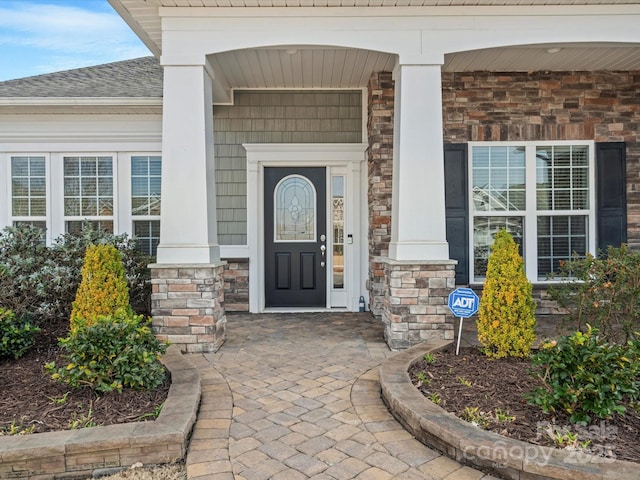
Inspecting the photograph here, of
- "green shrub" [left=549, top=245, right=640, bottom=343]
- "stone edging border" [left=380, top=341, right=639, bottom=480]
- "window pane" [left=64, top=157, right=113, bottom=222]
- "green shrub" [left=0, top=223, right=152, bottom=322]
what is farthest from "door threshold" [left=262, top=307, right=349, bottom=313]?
"stone edging border" [left=380, top=341, right=639, bottom=480]

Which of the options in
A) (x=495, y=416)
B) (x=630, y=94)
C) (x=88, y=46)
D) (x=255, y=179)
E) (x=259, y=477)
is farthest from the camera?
(x=88, y=46)

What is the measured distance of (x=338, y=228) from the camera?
6312 millimetres

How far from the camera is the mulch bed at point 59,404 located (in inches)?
102

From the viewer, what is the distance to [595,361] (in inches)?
96.0

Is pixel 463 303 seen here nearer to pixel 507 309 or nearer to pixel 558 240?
pixel 507 309

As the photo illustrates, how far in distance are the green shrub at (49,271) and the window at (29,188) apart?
981mm

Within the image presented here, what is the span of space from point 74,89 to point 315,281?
4235 millimetres

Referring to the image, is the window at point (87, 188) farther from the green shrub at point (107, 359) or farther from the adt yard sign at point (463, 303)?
the adt yard sign at point (463, 303)

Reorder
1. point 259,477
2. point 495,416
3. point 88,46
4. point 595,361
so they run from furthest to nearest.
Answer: point 88,46 → point 495,416 → point 595,361 → point 259,477

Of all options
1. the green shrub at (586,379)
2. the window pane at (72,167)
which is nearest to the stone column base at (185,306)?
the green shrub at (586,379)

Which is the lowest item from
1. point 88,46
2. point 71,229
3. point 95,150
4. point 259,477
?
point 259,477

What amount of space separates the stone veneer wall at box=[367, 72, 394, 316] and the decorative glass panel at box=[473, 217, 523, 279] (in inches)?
45.2

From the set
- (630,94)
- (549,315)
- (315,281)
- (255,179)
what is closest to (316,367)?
(315,281)

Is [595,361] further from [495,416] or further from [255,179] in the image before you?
[255,179]
